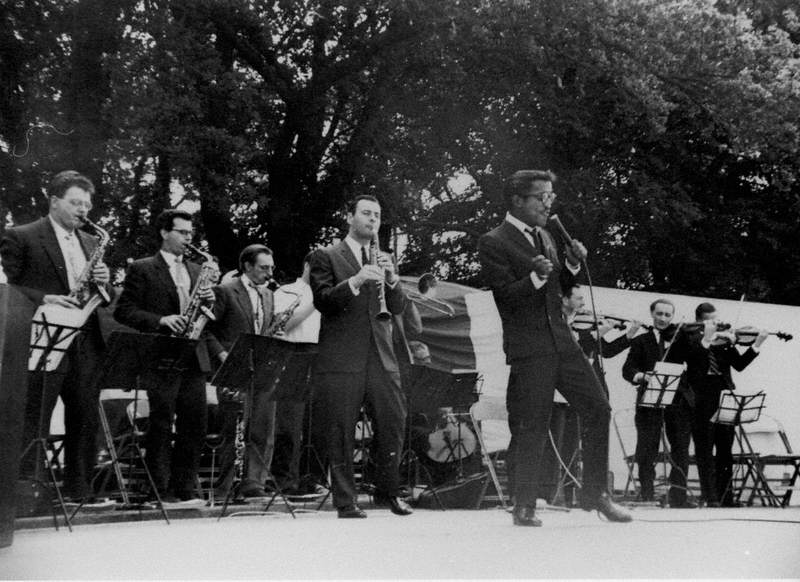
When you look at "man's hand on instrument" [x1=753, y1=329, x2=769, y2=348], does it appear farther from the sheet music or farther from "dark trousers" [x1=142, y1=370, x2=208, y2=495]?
the sheet music

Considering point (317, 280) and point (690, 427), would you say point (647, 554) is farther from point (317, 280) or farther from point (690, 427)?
point (690, 427)

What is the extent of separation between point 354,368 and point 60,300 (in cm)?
187

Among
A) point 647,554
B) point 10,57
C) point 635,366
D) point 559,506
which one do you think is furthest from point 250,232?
point 647,554

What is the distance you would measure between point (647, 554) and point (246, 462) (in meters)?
3.96

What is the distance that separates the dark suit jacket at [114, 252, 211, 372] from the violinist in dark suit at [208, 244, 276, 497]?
53 centimetres

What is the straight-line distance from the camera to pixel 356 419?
272 inches

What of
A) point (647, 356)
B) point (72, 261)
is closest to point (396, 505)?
point (72, 261)

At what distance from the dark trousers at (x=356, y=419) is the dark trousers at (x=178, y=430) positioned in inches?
45.3

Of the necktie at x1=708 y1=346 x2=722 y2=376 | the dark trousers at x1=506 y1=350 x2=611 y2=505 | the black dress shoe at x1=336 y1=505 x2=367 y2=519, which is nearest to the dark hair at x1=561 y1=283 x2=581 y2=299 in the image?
the dark trousers at x1=506 y1=350 x2=611 y2=505

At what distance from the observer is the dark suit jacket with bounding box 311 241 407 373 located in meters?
6.81

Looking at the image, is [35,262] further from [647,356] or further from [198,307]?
[647,356]

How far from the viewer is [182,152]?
15242mm

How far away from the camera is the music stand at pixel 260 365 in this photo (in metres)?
6.93

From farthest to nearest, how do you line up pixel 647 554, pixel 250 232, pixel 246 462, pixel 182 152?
pixel 250 232
pixel 182 152
pixel 246 462
pixel 647 554
